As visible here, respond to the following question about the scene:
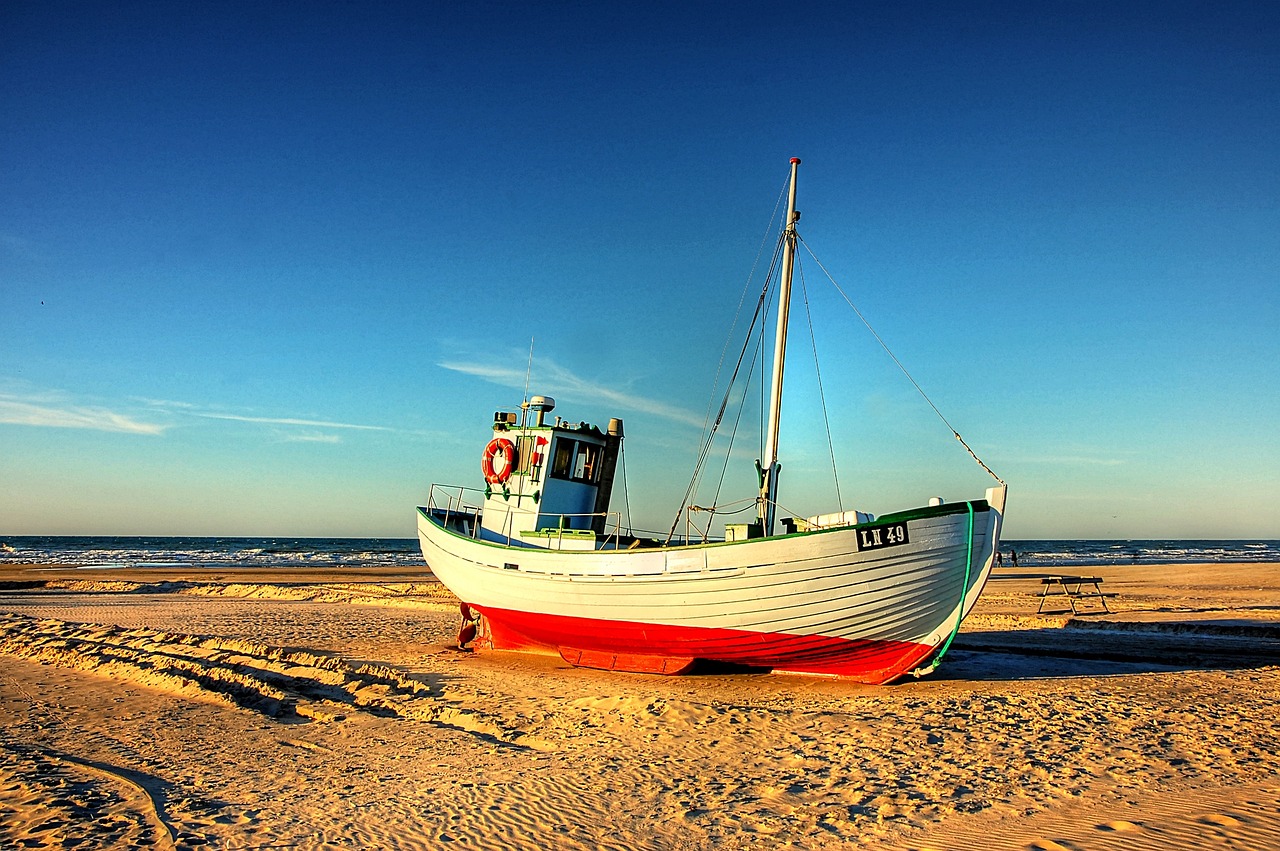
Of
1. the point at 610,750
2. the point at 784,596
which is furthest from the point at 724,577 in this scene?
the point at 610,750

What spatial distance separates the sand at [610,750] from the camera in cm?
639

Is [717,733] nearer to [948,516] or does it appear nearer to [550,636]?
[948,516]

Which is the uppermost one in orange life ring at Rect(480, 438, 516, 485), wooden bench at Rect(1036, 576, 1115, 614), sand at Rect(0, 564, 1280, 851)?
orange life ring at Rect(480, 438, 516, 485)

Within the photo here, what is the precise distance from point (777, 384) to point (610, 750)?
698cm

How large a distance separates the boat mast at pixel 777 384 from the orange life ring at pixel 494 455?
572cm

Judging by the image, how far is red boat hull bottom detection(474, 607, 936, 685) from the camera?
11922 mm

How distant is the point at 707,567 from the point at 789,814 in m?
5.52

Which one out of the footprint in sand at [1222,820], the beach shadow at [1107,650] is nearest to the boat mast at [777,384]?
the beach shadow at [1107,650]

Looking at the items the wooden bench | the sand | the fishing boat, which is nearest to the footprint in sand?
the sand

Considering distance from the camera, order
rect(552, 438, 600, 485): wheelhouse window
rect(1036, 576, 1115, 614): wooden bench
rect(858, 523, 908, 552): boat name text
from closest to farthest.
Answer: rect(858, 523, 908, 552): boat name text → rect(552, 438, 600, 485): wheelhouse window → rect(1036, 576, 1115, 614): wooden bench

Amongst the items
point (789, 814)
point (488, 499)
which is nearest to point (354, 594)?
point (488, 499)

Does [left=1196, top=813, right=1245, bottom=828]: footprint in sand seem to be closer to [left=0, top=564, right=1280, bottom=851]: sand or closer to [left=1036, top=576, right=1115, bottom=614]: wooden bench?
[left=0, top=564, right=1280, bottom=851]: sand

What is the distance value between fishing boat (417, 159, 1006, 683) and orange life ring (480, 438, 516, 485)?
30mm

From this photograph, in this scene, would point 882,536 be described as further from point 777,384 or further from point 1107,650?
point 1107,650
